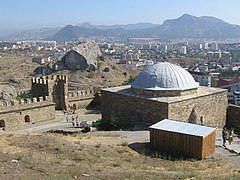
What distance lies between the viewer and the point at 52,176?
28.6ft

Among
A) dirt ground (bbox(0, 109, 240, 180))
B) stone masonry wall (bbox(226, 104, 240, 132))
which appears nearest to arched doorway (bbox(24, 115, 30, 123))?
dirt ground (bbox(0, 109, 240, 180))

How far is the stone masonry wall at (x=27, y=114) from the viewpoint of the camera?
76.3 ft

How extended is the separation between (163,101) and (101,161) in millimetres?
6694

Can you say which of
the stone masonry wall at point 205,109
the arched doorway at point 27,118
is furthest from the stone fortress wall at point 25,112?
the stone masonry wall at point 205,109

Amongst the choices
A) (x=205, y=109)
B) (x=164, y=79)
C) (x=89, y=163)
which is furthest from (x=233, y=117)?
(x=89, y=163)

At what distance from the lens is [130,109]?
18875mm

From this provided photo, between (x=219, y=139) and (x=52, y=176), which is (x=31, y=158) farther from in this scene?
(x=219, y=139)

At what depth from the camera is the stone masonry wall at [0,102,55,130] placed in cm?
2327

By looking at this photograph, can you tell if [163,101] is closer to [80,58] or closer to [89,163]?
[89,163]

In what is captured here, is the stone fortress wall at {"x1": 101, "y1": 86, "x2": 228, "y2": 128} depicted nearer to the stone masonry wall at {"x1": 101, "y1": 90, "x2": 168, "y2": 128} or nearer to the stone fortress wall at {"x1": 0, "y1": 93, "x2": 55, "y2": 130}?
the stone masonry wall at {"x1": 101, "y1": 90, "x2": 168, "y2": 128}

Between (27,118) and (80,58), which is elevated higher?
(80,58)

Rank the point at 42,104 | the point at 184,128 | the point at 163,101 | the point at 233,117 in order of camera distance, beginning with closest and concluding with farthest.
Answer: the point at 184,128 → the point at 163,101 → the point at 233,117 → the point at 42,104

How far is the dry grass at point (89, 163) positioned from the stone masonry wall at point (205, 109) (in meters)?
4.43

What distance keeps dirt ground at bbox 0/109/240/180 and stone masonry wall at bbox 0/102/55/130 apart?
9.34 meters
